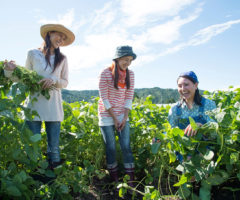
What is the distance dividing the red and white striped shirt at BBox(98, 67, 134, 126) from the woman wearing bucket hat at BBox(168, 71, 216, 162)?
52 cm

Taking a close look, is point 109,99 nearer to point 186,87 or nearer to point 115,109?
point 115,109

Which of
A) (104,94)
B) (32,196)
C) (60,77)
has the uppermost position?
(60,77)

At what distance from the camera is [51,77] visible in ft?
6.48

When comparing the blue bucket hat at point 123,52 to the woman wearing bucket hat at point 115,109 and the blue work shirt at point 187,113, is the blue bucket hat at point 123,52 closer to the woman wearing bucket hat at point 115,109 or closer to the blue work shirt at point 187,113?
the woman wearing bucket hat at point 115,109

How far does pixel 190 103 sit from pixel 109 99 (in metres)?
0.76

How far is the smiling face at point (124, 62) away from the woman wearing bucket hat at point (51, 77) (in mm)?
516

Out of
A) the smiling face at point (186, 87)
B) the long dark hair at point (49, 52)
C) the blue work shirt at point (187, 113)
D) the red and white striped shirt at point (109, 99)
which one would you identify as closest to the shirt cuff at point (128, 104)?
the red and white striped shirt at point (109, 99)

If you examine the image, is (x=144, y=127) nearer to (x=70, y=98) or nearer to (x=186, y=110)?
(x=186, y=110)

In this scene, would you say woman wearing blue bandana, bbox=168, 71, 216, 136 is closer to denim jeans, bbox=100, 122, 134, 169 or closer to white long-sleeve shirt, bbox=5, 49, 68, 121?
denim jeans, bbox=100, 122, 134, 169

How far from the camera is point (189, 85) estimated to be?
1.94m

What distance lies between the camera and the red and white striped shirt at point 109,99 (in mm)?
2193

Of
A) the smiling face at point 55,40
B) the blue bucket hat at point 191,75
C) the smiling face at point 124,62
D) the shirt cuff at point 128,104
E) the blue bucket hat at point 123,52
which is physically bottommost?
the shirt cuff at point 128,104

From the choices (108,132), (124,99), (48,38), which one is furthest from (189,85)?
(48,38)

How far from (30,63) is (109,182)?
4.44ft
